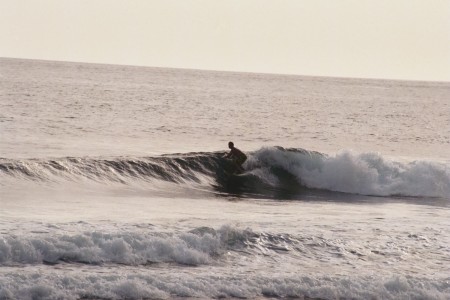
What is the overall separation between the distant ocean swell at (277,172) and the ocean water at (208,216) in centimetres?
5

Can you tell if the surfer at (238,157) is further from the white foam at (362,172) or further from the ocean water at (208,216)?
the white foam at (362,172)

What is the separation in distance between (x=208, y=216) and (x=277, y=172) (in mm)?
9539

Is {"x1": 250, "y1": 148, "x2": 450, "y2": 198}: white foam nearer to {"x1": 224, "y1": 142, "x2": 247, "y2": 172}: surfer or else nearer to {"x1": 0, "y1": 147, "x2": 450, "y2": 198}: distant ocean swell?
{"x1": 0, "y1": 147, "x2": 450, "y2": 198}: distant ocean swell

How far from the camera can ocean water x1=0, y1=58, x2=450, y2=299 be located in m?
14.4

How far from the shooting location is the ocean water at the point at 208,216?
1441 cm

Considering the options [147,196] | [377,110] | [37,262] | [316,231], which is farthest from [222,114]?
[37,262]

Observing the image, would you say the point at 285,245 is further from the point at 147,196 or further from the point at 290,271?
the point at 147,196

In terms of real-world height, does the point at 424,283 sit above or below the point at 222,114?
below

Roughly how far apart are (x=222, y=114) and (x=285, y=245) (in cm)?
3741

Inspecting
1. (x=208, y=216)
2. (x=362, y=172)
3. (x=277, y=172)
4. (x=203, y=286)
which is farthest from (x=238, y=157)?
(x=203, y=286)

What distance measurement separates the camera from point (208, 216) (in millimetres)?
19453

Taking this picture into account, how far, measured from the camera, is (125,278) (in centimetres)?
1394

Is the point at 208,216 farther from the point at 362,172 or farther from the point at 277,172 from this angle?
the point at 362,172

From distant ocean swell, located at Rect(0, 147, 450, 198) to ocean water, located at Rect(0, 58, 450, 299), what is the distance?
0.05 m
